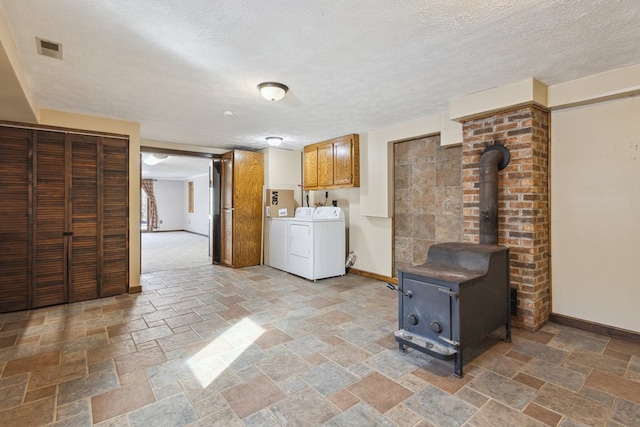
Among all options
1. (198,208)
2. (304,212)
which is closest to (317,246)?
(304,212)

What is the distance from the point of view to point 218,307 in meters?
3.61

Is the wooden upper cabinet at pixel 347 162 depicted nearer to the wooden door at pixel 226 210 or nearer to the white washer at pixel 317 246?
the white washer at pixel 317 246

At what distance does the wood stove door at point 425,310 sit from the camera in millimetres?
2197

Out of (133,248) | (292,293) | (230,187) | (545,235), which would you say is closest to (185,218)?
(230,187)

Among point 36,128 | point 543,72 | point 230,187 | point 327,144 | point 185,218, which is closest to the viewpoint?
point 543,72

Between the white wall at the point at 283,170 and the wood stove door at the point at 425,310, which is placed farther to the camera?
the white wall at the point at 283,170

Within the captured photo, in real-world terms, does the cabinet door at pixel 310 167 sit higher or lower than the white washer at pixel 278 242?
higher

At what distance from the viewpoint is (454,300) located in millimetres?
2135

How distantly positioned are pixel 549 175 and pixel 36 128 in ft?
18.6

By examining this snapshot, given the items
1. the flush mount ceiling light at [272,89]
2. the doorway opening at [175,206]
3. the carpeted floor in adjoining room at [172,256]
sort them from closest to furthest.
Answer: the flush mount ceiling light at [272,89] < the carpeted floor in adjoining room at [172,256] < the doorway opening at [175,206]

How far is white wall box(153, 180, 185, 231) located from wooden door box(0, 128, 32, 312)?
10.3 meters

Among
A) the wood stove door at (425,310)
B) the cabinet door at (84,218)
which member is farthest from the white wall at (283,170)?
the wood stove door at (425,310)

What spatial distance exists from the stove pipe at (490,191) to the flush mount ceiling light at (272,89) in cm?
211

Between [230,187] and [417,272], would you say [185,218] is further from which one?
[417,272]
